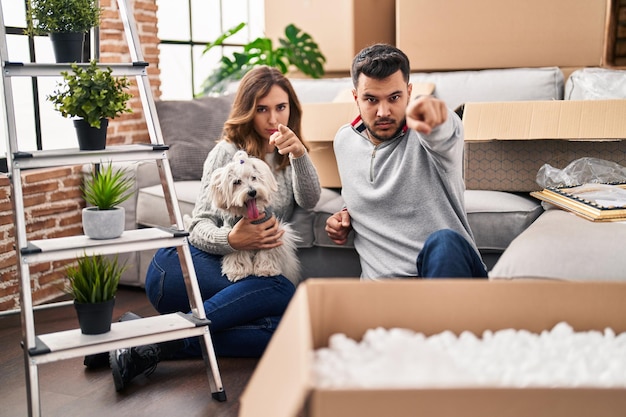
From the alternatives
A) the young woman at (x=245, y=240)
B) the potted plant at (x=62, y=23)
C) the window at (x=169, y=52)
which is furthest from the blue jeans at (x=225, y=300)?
the window at (x=169, y=52)

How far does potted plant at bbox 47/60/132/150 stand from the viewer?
196 cm

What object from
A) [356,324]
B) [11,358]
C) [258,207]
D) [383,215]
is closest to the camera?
[356,324]

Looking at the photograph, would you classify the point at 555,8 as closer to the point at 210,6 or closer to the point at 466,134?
the point at 466,134

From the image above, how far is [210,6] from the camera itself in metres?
4.86

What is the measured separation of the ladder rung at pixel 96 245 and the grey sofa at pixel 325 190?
71 cm

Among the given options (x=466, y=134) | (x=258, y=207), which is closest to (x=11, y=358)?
(x=258, y=207)

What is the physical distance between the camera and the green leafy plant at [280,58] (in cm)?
405

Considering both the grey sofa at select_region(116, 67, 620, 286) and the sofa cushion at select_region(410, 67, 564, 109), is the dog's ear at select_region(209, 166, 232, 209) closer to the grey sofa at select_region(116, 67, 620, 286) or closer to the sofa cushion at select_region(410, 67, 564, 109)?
the grey sofa at select_region(116, 67, 620, 286)

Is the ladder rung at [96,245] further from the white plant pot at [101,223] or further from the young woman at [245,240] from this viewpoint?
the young woman at [245,240]

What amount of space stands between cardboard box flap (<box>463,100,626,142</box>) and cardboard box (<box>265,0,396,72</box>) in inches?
68.1

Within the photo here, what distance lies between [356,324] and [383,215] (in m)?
1.17

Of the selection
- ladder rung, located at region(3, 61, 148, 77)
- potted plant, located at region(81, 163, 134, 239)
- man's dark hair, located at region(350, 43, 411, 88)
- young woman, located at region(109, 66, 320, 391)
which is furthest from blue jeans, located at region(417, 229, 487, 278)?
ladder rung, located at region(3, 61, 148, 77)

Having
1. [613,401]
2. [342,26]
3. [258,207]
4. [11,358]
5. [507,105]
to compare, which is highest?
[342,26]

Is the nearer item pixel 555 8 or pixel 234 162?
pixel 234 162
